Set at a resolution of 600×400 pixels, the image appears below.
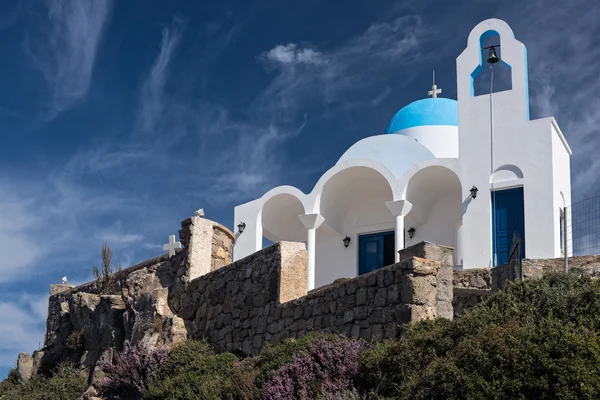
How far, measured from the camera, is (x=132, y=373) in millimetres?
11289

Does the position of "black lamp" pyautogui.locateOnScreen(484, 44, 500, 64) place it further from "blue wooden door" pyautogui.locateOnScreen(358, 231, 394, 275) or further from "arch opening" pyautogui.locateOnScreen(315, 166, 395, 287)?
"blue wooden door" pyautogui.locateOnScreen(358, 231, 394, 275)

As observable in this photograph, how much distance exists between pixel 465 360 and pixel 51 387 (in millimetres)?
9084

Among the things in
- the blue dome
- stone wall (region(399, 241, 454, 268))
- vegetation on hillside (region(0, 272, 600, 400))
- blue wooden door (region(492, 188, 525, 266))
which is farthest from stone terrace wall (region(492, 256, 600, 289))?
the blue dome

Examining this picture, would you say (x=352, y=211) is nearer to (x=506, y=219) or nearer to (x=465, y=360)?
(x=506, y=219)

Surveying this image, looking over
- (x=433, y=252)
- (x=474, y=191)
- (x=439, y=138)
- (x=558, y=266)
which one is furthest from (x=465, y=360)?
(x=439, y=138)

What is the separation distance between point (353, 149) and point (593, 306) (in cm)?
1228

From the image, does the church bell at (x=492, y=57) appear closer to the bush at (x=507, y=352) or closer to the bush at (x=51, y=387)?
the bush at (x=507, y=352)

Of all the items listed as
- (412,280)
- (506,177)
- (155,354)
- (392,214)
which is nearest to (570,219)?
(506,177)

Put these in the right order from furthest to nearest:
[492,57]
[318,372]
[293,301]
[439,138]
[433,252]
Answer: [439,138] < [492,57] < [293,301] < [433,252] < [318,372]

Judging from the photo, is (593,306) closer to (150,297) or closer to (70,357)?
(150,297)

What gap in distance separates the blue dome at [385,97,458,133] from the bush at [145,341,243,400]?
10.0 metres

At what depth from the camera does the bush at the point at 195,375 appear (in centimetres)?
953

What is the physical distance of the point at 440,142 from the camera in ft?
63.7

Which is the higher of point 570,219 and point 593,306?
point 570,219
